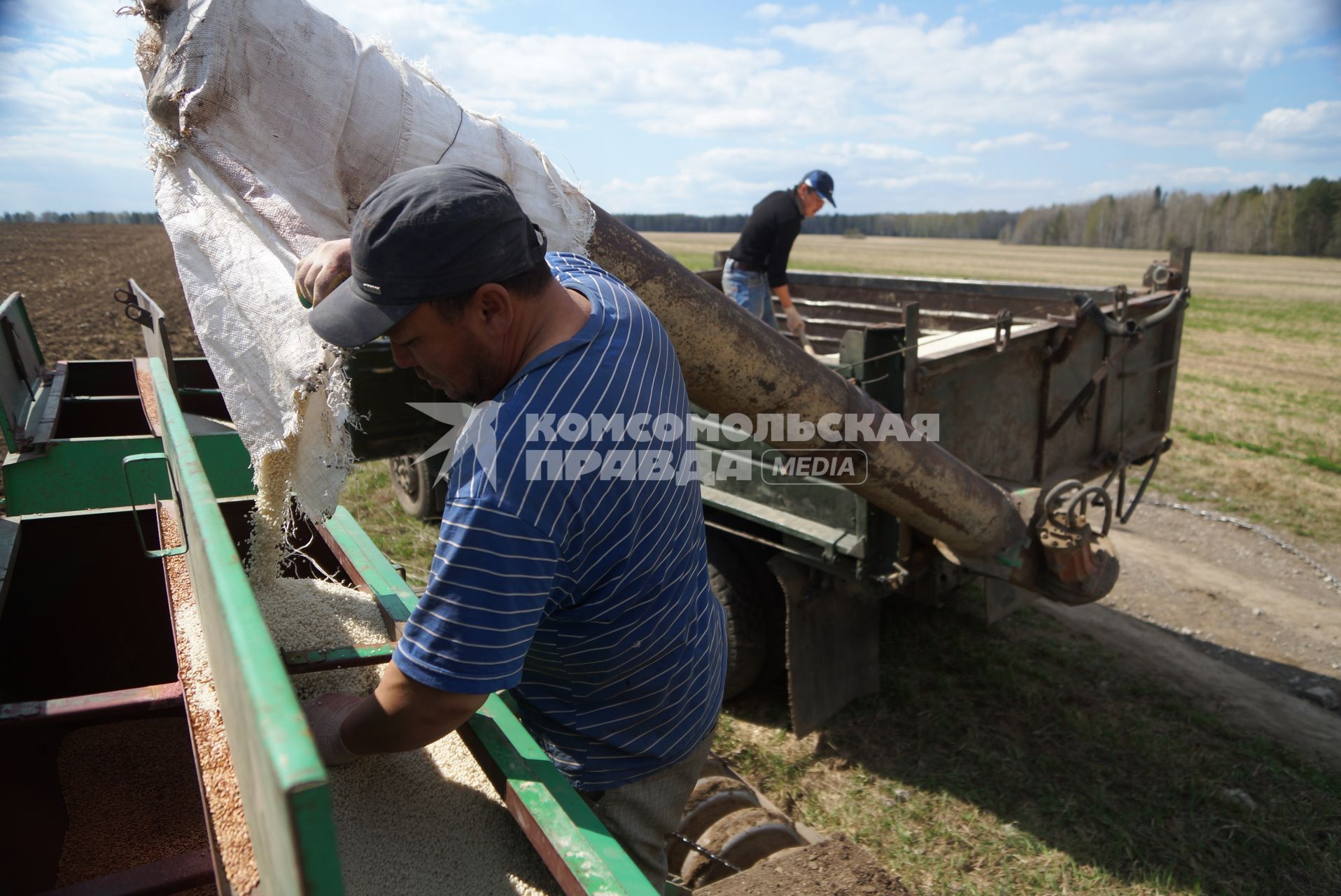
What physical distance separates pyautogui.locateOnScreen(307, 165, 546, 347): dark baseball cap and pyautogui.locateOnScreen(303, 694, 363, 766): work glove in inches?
26.9

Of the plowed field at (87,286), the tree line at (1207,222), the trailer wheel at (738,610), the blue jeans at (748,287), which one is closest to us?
the trailer wheel at (738,610)

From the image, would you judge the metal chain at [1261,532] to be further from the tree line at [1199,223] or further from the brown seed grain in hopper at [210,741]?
the tree line at [1199,223]

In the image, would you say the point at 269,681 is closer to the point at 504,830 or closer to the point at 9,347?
the point at 504,830

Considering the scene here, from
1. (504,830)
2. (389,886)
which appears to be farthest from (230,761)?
(504,830)

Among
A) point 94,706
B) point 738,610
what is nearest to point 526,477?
point 94,706

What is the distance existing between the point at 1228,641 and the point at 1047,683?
55.7 inches

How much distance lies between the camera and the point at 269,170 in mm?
1606

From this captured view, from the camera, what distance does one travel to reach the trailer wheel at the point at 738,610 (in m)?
3.95

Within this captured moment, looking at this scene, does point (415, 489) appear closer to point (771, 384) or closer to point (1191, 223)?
point (771, 384)

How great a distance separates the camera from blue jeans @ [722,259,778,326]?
5.88 m

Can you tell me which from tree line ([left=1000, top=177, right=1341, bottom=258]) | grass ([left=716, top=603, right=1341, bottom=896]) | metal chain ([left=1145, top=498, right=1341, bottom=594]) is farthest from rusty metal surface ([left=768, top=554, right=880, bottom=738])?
tree line ([left=1000, top=177, right=1341, bottom=258])

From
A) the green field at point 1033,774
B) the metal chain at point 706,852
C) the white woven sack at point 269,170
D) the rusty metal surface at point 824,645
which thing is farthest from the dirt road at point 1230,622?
the white woven sack at point 269,170

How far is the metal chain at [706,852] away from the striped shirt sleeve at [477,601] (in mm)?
1236

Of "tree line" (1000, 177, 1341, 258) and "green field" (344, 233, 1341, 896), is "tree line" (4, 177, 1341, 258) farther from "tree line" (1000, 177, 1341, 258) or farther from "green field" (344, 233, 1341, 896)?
"green field" (344, 233, 1341, 896)
